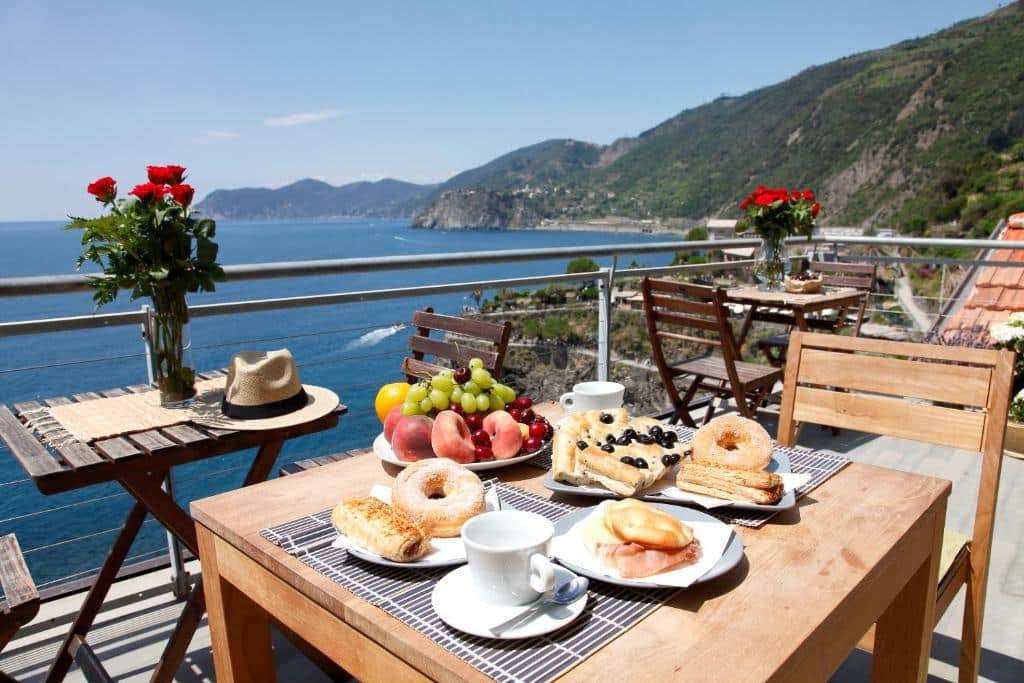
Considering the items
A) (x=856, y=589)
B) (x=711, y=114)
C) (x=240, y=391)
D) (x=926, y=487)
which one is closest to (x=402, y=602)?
(x=856, y=589)

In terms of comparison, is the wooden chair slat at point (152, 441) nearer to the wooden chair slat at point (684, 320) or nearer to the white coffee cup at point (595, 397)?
the white coffee cup at point (595, 397)

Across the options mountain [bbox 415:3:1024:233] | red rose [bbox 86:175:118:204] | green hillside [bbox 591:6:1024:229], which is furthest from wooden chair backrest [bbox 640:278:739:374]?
green hillside [bbox 591:6:1024:229]

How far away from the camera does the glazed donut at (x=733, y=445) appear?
1.21m

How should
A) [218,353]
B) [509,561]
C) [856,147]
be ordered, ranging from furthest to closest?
[856,147]
[218,353]
[509,561]

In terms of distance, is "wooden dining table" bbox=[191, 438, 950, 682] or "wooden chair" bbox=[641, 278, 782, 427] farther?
"wooden chair" bbox=[641, 278, 782, 427]

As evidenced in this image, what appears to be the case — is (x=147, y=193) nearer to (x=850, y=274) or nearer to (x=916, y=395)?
(x=916, y=395)

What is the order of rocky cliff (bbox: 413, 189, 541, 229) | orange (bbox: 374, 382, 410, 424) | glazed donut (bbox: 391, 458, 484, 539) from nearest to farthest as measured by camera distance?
glazed donut (bbox: 391, 458, 484, 539)
orange (bbox: 374, 382, 410, 424)
rocky cliff (bbox: 413, 189, 541, 229)

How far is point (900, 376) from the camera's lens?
1670 millimetres

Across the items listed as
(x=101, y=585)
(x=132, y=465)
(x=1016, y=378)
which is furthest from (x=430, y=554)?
(x=1016, y=378)

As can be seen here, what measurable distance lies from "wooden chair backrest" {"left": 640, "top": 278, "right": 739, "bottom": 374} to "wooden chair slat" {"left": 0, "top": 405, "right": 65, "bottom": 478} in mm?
3010

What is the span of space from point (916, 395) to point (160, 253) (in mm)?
1988

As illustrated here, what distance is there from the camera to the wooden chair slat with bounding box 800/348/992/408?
1.56 metres

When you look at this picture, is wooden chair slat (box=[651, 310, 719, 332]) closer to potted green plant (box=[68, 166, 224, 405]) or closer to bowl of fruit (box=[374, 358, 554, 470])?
bowl of fruit (box=[374, 358, 554, 470])

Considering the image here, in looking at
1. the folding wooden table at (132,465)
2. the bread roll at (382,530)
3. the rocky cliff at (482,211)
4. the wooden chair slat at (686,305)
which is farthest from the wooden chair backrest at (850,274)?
the rocky cliff at (482,211)
